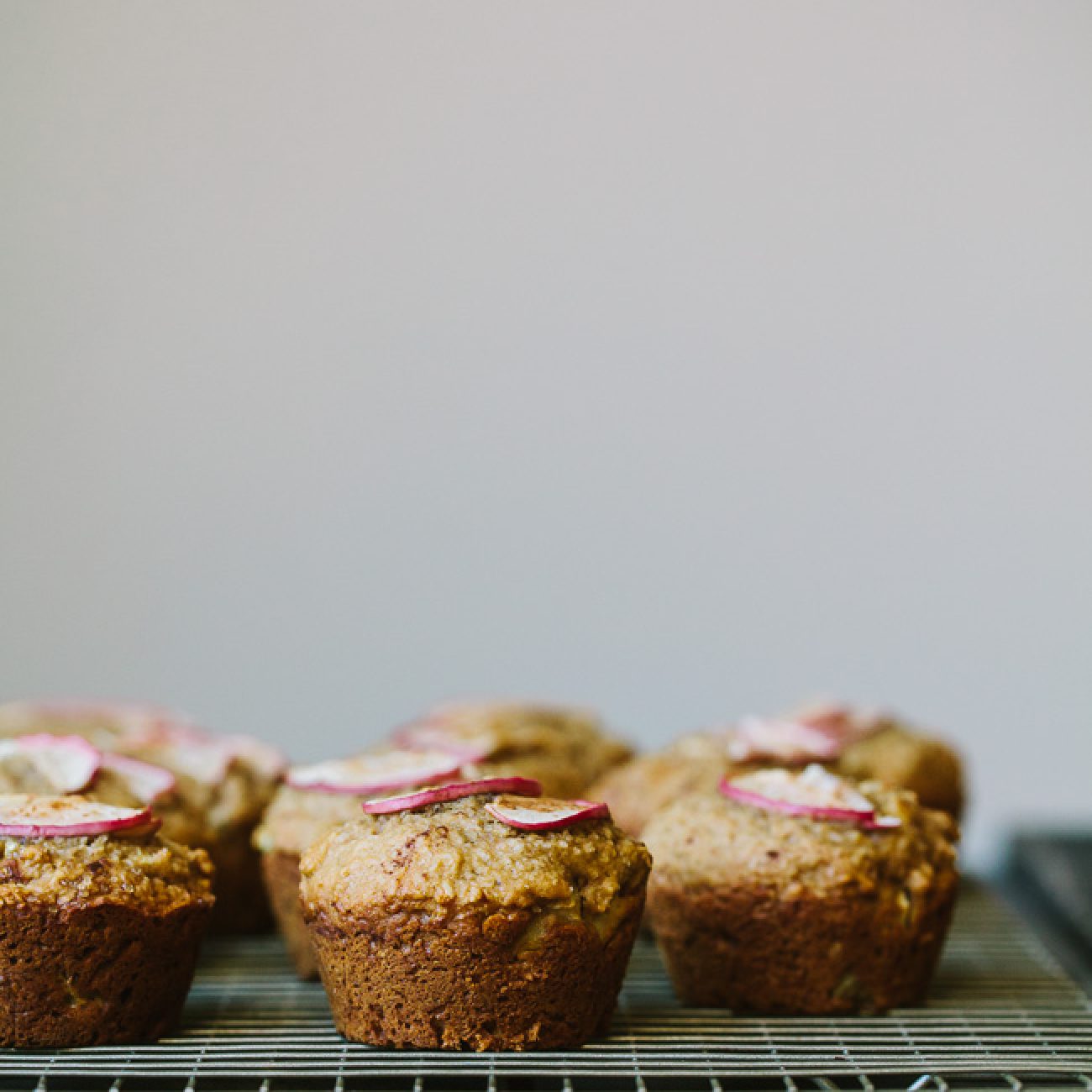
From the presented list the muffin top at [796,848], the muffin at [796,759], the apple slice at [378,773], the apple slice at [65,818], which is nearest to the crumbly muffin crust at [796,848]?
the muffin top at [796,848]

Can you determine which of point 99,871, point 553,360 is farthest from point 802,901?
point 553,360

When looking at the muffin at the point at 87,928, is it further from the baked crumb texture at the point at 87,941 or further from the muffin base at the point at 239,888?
the muffin base at the point at 239,888

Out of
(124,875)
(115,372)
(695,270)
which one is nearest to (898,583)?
(695,270)

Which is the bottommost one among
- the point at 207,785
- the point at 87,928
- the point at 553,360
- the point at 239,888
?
the point at 239,888

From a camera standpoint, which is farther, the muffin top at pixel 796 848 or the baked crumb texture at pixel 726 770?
the baked crumb texture at pixel 726 770

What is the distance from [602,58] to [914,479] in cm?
273

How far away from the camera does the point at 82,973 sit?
127 inches

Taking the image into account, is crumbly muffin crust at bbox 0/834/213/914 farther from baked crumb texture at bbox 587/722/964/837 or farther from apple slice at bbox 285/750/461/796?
baked crumb texture at bbox 587/722/964/837

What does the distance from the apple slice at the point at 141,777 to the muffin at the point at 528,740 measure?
2.60ft

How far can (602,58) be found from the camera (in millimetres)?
7871

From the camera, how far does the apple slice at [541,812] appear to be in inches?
129

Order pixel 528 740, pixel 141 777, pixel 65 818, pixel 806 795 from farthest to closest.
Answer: pixel 528 740 → pixel 141 777 → pixel 806 795 → pixel 65 818

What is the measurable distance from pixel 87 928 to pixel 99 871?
0.40 feet

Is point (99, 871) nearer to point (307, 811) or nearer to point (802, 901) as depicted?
point (307, 811)
